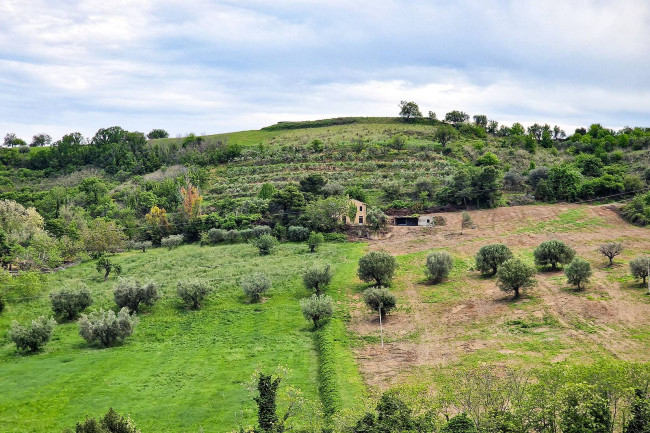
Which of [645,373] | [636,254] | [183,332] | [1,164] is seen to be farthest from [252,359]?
[1,164]

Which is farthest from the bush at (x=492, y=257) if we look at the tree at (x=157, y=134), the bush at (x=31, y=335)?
the tree at (x=157, y=134)

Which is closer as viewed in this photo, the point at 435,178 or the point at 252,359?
the point at 252,359

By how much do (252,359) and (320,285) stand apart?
15215 mm

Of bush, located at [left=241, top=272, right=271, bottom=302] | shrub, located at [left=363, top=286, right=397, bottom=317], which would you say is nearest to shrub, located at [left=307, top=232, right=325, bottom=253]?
bush, located at [left=241, top=272, right=271, bottom=302]

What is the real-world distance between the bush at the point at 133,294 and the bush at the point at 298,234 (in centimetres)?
2739

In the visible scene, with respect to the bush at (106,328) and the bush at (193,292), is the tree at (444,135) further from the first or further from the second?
the bush at (106,328)

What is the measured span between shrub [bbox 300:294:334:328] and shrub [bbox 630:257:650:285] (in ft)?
85.0

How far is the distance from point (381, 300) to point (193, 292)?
1750cm

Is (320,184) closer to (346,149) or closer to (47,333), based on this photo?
(346,149)

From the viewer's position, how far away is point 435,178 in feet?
302

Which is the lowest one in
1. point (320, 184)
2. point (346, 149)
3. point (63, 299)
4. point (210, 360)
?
point (210, 360)

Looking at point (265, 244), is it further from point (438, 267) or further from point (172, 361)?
point (172, 361)

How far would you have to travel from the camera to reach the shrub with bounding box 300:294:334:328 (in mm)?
41094

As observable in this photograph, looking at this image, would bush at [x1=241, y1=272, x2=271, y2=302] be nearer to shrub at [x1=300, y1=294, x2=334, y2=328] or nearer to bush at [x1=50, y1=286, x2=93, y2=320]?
shrub at [x1=300, y1=294, x2=334, y2=328]
